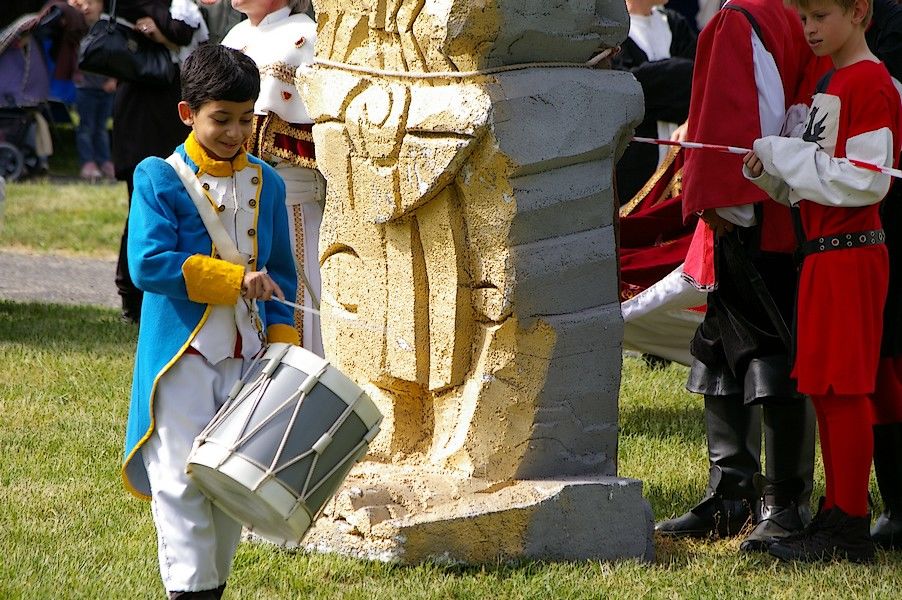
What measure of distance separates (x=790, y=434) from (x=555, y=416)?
78 centimetres

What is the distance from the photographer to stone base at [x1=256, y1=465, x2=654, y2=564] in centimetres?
416

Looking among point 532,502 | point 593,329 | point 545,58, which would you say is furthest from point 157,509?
point 545,58

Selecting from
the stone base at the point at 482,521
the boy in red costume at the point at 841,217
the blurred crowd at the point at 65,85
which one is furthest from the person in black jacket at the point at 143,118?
the boy in red costume at the point at 841,217

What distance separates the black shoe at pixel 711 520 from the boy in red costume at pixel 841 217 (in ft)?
1.53

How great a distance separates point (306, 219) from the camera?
5.82 m

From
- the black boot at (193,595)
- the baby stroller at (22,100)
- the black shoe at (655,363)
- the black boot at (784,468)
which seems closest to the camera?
the black boot at (193,595)

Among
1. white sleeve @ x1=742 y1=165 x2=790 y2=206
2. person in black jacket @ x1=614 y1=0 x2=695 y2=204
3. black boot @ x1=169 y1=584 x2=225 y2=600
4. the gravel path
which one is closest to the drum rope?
black boot @ x1=169 y1=584 x2=225 y2=600

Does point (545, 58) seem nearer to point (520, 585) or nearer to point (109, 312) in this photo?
point (520, 585)

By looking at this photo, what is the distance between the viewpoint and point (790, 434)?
4551mm

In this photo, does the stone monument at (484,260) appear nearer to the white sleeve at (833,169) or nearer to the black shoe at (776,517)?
the black shoe at (776,517)

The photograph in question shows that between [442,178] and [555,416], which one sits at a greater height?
[442,178]

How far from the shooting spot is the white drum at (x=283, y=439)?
3.38m

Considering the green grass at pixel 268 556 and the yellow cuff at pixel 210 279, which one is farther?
the green grass at pixel 268 556

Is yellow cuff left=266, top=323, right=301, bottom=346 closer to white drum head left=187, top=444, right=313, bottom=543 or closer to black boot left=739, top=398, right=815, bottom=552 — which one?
white drum head left=187, top=444, right=313, bottom=543
